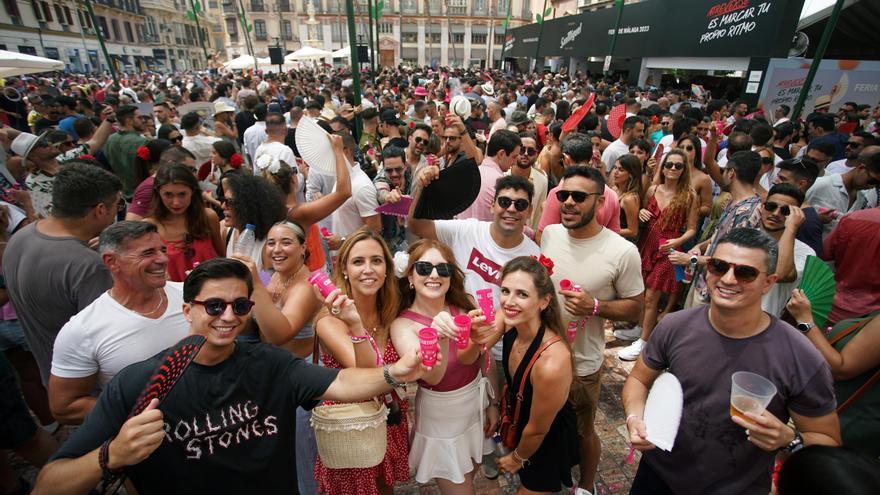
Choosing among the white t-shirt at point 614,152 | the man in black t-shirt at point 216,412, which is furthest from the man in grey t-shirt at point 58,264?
the white t-shirt at point 614,152

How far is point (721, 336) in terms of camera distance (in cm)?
201

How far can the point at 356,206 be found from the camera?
4.45 meters

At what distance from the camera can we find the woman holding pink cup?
238 centimetres

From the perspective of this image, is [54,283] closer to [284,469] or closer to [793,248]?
[284,469]

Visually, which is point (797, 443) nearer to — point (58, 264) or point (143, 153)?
point (58, 264)

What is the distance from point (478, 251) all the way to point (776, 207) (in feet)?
7.74

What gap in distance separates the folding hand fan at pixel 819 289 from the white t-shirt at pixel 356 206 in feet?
11.6

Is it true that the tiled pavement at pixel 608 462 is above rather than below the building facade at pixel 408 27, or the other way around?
below

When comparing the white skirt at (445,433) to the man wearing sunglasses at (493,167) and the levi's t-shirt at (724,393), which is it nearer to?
the levi's t-shirt at (724,393)

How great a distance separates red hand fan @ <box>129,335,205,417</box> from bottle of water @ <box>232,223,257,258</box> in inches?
61.8

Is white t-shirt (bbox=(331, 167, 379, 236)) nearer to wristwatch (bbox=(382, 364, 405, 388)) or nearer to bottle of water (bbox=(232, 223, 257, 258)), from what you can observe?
bottle of water (bbox=(232, 223, 257, 258))

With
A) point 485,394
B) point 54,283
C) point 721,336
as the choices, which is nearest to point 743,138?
point 721,336

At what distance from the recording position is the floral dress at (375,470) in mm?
2314

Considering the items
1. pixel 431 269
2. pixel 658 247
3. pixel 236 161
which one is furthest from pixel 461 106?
pixel 431 269
